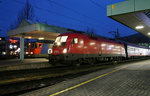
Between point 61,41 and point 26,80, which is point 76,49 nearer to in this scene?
point 61,41

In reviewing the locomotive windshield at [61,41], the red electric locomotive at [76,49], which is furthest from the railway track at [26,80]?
the locomotive windshield at [61,41]

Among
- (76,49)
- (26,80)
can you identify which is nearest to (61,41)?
(76,49)

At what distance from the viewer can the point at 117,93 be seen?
4.64 meters

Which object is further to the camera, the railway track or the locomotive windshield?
the locomotive windshield

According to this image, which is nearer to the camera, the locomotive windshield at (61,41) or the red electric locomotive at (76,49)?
the red electric locomotive at (76,49)

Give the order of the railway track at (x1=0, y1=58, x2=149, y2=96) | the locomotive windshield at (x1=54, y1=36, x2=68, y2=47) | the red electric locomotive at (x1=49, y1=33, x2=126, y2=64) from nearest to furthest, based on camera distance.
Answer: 1. the railway track at (x1=0, y1=58, x2=149, y2=96)
2. the red electric locomotive at (x1=49, y1=33, x2=126, y2=64)
3. the locomotive windshield at (x1=54, y1=36, x2=68, y2=47)

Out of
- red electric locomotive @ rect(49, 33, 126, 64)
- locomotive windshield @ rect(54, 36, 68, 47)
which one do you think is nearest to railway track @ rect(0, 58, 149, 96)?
red electric locomotive @ rect(49, 33, 126, 64)

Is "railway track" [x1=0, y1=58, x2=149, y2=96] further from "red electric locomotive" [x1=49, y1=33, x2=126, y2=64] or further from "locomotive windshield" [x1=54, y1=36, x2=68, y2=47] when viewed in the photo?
"locomotive windshield" [x1=54, y1=36, x2=68, y2=47]

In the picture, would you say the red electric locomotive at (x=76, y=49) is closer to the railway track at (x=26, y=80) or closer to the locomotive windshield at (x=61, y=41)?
the locomotive windshield at (x=61, y=41)

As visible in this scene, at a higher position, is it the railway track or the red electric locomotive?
the red electric locomotive

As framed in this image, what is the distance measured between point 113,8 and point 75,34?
4085 mm

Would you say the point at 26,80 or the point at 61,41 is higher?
the point at 61,41

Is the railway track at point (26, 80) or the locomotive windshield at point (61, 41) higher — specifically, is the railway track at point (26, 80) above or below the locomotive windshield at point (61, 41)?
below

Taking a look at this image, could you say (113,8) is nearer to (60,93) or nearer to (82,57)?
(82,57)
